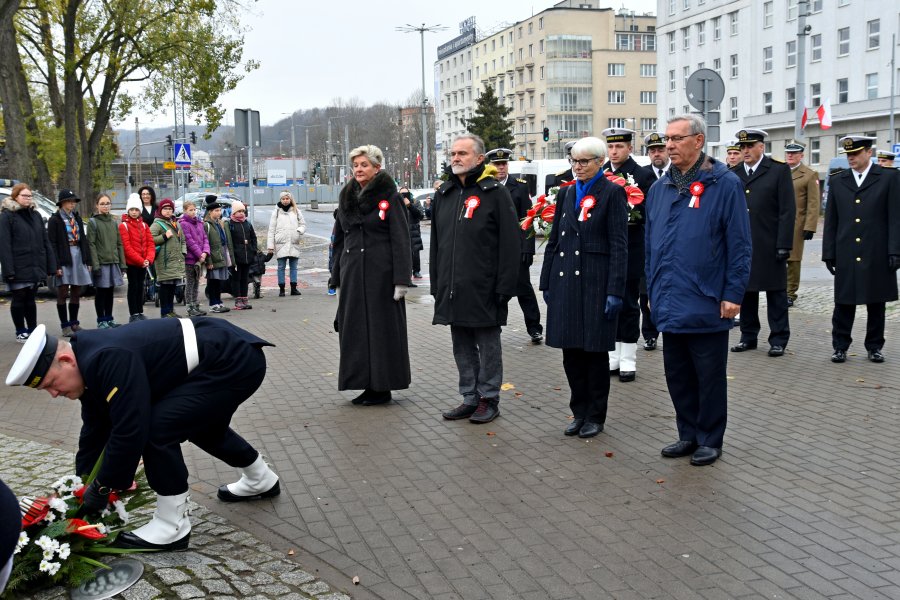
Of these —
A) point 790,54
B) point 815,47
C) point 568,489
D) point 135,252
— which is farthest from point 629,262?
point 790,54

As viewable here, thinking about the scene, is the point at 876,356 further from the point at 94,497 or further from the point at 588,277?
the point at 94,497

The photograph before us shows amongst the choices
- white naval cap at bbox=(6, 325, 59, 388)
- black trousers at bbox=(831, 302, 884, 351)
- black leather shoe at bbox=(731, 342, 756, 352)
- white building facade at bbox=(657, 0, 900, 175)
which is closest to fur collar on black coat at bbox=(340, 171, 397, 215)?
white naval cap at bbox=(6, 325, 59, 388)

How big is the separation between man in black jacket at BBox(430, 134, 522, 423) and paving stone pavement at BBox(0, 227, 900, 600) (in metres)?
0.63

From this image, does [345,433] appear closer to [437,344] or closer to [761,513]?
[761,513]

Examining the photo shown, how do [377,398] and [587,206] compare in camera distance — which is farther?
[377,398]

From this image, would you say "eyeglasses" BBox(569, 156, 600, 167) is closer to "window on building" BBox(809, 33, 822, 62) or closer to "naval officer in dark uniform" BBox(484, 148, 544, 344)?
"naval officer in dark uniform" BBox(484, 148, 544, 344)

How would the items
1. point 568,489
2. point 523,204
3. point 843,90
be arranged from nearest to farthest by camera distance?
point 568,489 → point 523,204 → point 843,90

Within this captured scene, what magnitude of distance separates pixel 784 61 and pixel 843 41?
→ 262 inches

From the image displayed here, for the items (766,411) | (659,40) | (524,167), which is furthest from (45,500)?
(659,40)

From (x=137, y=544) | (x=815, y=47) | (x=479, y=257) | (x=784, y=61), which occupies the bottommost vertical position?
(x=137, y=544)

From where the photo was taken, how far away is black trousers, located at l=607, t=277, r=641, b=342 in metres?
8.46

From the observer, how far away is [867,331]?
372 inches

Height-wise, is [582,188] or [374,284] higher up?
[582,188]

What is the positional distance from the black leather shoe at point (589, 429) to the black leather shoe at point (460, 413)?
3.46ft
